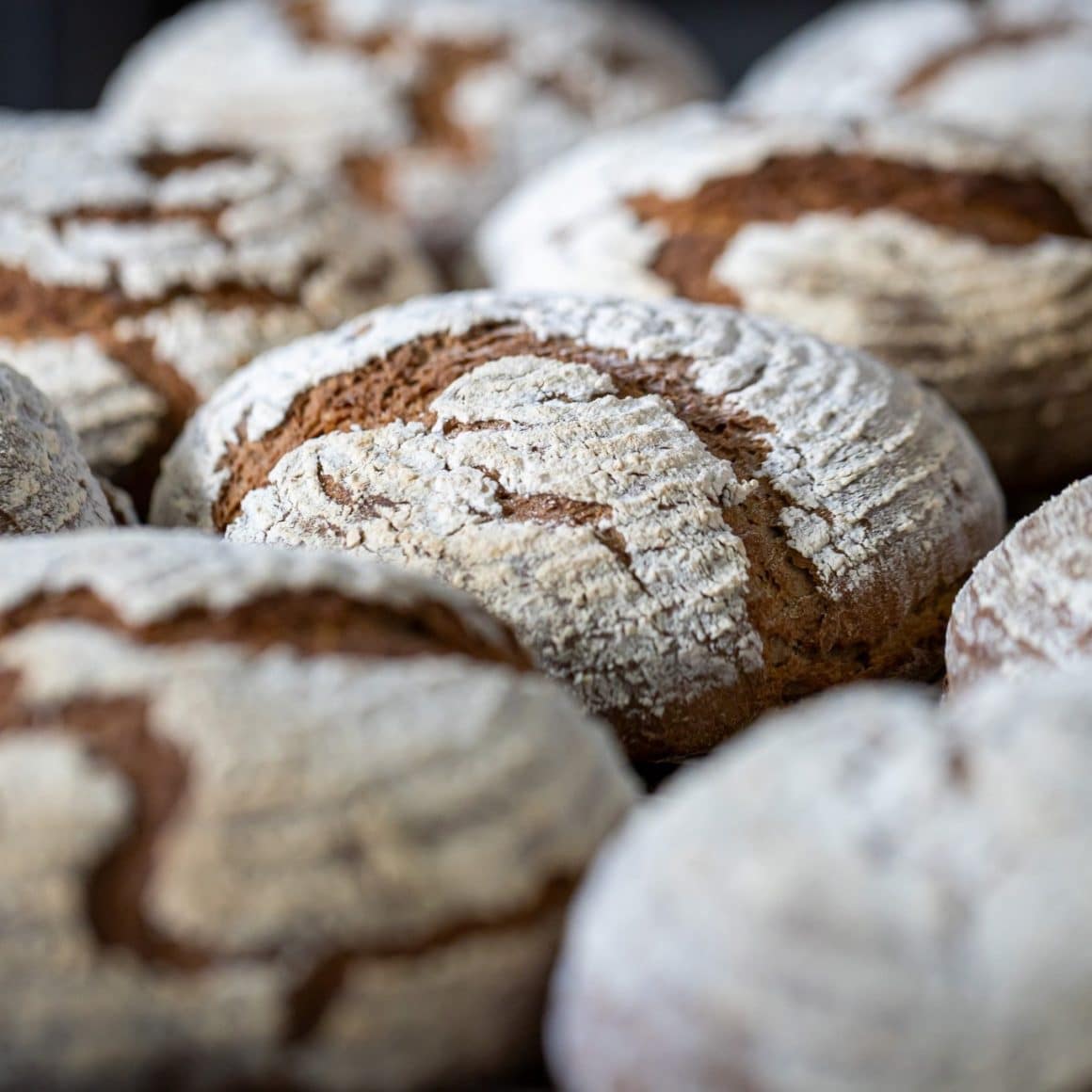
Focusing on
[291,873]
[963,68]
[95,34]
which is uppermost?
[963,68]

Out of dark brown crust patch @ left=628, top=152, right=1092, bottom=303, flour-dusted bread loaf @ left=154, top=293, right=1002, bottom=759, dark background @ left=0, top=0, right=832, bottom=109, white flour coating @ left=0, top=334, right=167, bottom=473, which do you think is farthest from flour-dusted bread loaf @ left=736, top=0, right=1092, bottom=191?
dark background @ left=0, top=0, right=832, bottom=109

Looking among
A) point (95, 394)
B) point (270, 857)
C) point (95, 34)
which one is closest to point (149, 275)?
point (95, 394)

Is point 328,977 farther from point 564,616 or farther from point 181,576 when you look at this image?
point 564,616

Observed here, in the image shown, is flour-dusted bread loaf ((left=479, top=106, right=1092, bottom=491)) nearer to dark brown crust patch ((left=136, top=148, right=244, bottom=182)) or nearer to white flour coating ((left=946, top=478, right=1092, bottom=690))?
dark brown crust patch ((left=136, top=148, right=244, bottom=182))

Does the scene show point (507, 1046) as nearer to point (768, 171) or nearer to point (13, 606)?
point (13, 606)

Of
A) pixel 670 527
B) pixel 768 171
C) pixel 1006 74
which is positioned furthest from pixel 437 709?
pixel 1006 74
